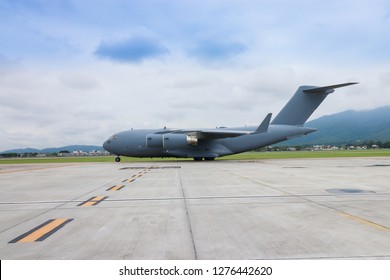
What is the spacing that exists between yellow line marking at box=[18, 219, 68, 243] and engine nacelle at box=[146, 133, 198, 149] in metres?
25.6

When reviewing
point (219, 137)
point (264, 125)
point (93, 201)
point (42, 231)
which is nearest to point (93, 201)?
point (93, 201)

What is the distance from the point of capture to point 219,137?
108 ft

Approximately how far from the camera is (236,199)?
884 cm

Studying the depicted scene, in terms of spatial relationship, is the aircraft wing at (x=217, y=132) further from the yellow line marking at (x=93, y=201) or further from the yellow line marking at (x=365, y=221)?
the yellow line marking at (x=365, y=221)

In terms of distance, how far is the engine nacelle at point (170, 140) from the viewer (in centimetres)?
3209

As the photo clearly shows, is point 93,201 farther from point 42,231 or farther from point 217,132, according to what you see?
point 217,132

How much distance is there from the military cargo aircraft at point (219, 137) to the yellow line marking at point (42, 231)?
25.5 m

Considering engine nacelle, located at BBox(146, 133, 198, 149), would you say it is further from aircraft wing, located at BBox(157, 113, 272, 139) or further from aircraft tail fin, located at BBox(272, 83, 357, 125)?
aircraft tail fin, located at BBox(272, 83, 357, 125)

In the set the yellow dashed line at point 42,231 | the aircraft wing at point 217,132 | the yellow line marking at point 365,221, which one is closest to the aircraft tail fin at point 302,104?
the aircraft wing at point 217,132

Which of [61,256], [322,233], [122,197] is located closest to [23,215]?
[122,197]

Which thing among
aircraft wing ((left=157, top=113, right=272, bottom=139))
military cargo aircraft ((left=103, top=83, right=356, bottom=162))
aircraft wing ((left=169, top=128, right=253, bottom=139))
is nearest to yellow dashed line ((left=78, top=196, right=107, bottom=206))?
aircraft wing ((left=157, top=113, right=272, bottom=139))

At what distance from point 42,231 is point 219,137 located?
27.7 m
